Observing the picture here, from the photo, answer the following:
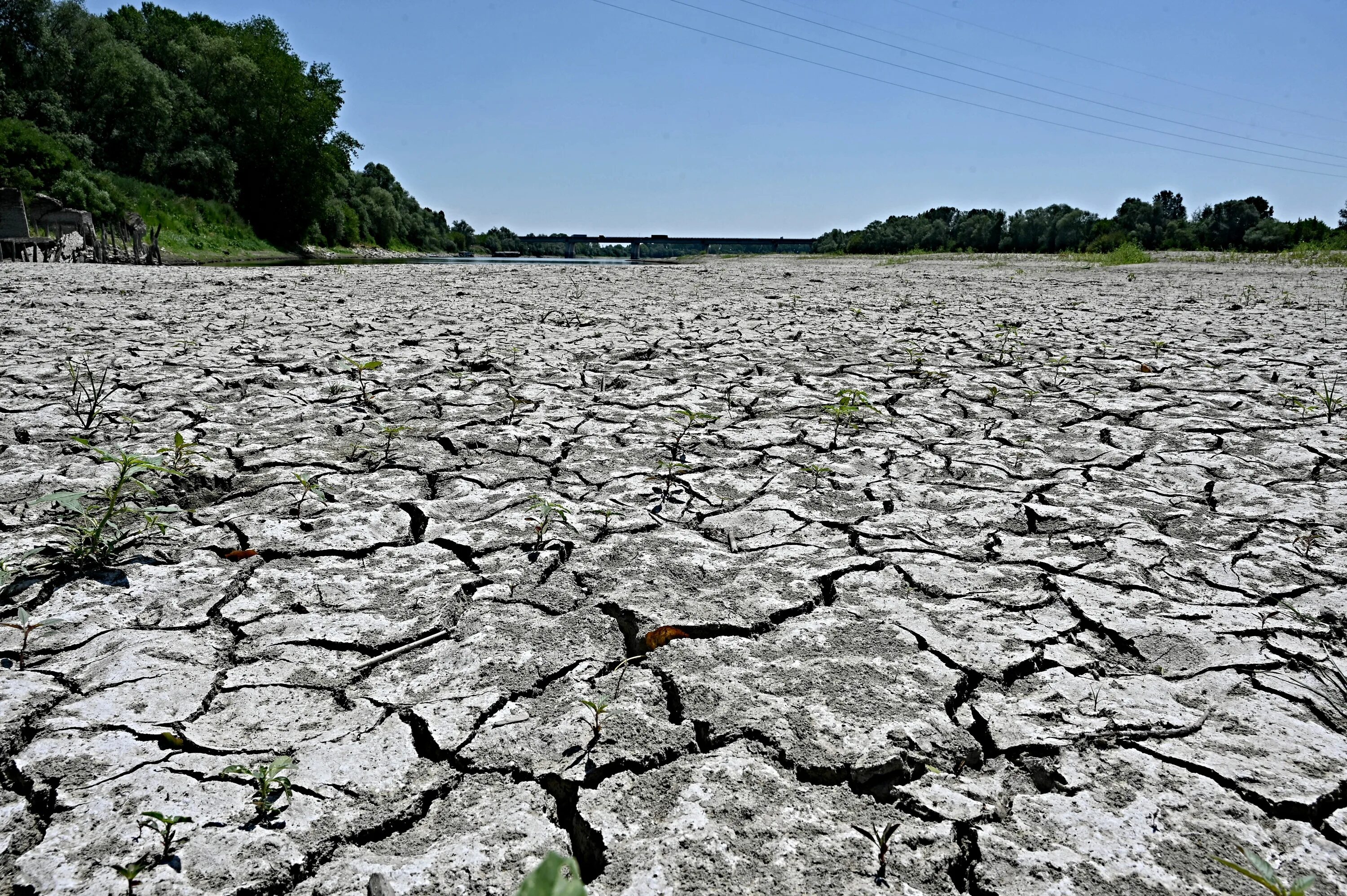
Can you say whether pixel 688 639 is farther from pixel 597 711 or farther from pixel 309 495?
pixel 309 495

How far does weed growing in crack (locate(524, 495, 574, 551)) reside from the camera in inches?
89.0

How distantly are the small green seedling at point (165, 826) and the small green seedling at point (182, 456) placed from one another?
5.34 ft

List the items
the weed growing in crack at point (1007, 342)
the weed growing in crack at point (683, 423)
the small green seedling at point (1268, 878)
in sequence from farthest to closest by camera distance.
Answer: the weed growing in crack at point (1007, 342)
the weed growing in crack at point (683, 423)
the small green seedling at point (1268, 878)

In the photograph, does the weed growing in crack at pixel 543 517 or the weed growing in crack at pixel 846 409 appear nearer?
the weed growing in crack at pixel 543 517

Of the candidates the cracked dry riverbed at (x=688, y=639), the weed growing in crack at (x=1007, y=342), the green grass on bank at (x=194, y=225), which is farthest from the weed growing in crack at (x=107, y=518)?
the green grass on bank at (x=194, y=225)

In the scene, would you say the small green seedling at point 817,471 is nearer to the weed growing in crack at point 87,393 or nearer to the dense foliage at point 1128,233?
the weed growing in crack at point 87,393

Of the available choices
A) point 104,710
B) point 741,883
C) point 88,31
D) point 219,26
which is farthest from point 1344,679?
point 219,26

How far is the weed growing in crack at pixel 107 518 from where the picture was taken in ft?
6.35

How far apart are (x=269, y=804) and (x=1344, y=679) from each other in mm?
2132

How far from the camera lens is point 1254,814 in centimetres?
121

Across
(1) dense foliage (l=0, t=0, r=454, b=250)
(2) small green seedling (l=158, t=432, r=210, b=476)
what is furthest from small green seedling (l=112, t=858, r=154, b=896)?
(1) dense foliage (l=0, t=0, r=454, b=250)

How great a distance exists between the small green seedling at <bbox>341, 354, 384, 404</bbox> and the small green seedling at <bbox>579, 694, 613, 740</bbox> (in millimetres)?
2690

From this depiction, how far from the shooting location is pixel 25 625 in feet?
5.41

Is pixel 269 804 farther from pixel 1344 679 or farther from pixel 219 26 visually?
pixel 219 26
